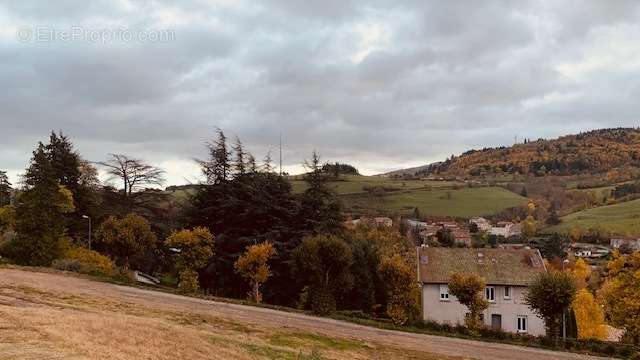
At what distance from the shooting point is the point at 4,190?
3885 inches

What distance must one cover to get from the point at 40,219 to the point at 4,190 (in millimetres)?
59541

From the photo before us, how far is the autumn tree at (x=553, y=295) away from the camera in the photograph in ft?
137

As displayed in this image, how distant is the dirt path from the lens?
32438 millimetres

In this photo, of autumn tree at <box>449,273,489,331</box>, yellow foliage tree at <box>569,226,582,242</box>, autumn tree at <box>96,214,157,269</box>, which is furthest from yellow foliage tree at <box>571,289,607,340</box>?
yellow foliage tree at <box>569,226,582,242</box>

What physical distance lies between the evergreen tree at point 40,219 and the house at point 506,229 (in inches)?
5438

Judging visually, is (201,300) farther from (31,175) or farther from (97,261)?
(31,175)

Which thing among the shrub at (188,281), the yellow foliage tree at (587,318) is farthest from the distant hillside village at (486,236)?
the shrub at (188,281)

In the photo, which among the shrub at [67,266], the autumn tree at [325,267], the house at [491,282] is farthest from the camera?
the house at [491,282]

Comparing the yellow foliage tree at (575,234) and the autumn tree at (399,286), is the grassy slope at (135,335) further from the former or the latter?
the yellow foliage tree at (575,234)

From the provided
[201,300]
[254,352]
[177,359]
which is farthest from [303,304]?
[177,359]

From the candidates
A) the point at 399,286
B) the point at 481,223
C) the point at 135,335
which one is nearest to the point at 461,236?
the point at 481,223

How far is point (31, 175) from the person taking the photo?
5134 cm

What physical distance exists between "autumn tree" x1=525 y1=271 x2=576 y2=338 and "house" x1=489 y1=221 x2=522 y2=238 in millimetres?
128235

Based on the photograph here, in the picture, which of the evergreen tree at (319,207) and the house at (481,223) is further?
the house at (481,223)
